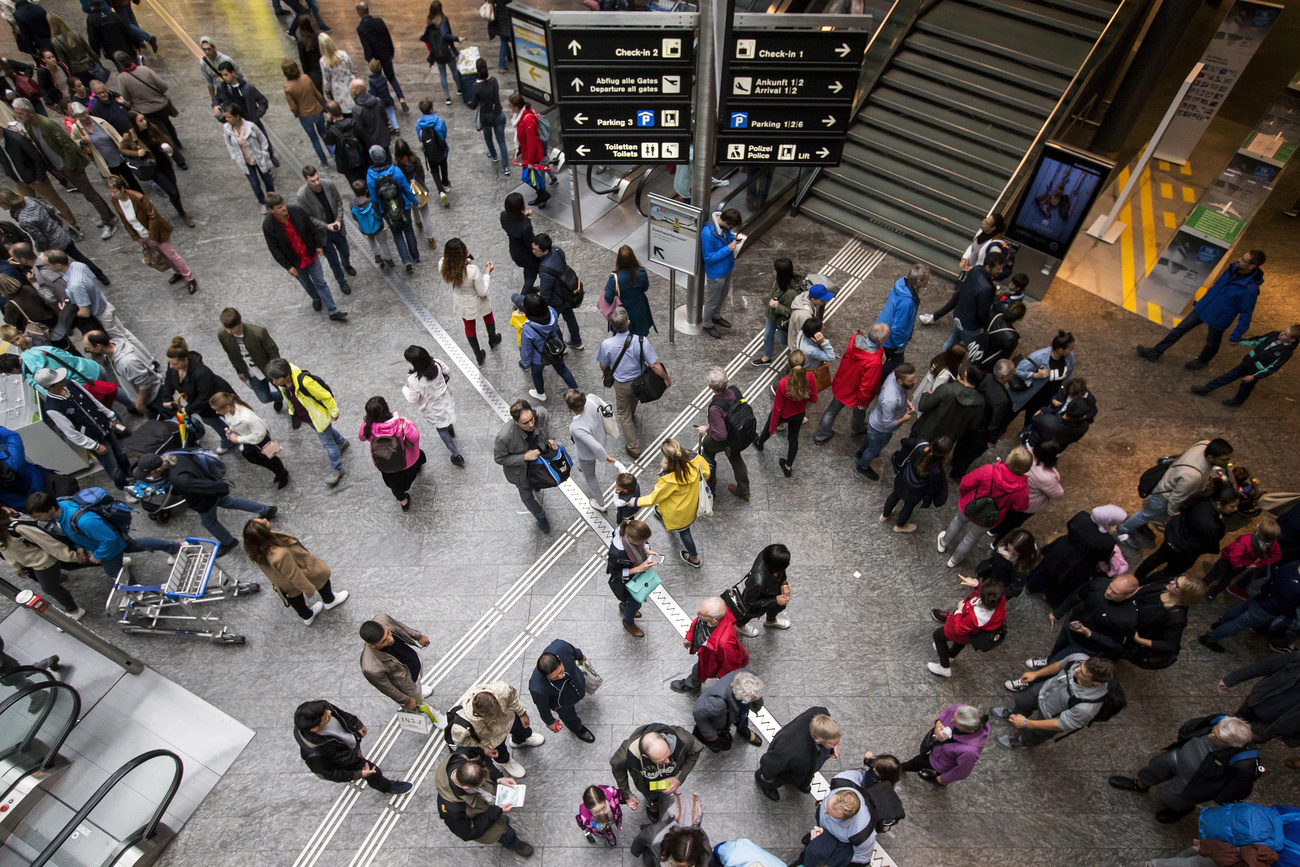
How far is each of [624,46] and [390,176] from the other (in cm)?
351

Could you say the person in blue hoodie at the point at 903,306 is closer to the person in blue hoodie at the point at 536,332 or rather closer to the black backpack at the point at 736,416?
the black backpack at the point at 736,416

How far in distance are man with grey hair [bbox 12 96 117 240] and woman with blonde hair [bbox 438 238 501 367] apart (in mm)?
5994

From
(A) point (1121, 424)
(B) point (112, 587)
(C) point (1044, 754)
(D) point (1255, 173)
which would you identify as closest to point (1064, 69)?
(D) point (1255, 173)

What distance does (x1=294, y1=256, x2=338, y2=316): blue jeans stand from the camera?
8984mm

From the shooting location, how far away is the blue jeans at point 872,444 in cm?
736

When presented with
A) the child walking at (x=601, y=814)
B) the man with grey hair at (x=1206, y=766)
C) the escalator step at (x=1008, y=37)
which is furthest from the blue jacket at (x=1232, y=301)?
the child walking at (x=601, y=814)

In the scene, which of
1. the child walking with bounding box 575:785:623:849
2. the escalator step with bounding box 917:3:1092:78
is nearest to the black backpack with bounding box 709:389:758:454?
the child walking with bounding box 575:785:623:849

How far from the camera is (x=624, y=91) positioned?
7.53 metres

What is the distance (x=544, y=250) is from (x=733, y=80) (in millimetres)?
2611

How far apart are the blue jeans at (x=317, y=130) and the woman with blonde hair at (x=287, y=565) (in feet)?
25.8

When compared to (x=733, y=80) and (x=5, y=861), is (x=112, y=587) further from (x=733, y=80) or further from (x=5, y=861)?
(x=733, y=80)

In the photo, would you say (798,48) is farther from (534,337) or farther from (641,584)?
(641,584)

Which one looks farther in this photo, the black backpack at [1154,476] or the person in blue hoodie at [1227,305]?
the person in blue hoodie at [1227,305]

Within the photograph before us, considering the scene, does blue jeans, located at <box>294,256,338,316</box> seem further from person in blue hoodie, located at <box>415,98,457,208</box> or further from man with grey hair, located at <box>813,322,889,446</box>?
man with grey hair, located at <box>813,322,889,446</box>
